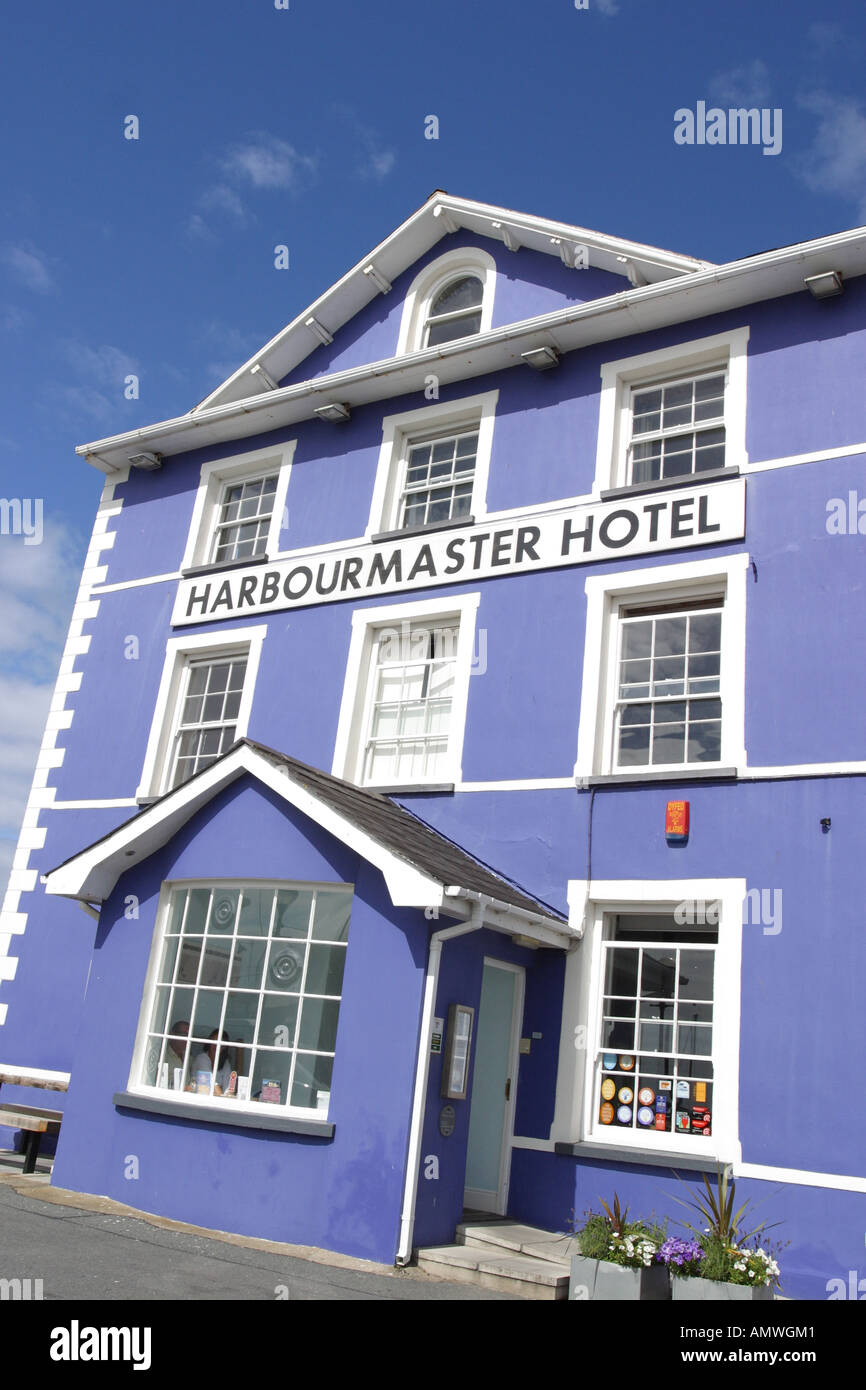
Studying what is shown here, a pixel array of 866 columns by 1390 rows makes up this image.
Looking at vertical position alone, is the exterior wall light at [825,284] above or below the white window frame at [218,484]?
above

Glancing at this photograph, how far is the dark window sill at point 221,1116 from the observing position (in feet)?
30.7

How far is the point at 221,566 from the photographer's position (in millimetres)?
14938

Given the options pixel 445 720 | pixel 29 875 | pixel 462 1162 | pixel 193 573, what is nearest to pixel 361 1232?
pixel 462 1162

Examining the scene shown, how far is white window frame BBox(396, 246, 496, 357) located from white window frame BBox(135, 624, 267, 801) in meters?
4.29

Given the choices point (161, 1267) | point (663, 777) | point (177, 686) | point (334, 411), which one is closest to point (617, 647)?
point (663, 777)

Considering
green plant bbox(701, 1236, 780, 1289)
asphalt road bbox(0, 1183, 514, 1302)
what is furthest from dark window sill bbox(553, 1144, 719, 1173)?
asphalt road bbox(0, 1183, 514, 1302)

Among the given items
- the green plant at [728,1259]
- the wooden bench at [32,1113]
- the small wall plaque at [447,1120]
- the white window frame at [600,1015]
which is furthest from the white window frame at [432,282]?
the green plant at [728,1259]

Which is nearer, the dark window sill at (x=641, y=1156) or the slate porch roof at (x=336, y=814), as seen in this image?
the dark window sill at (x=641, y=1156)

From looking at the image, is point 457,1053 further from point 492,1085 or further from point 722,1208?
point 722,1208

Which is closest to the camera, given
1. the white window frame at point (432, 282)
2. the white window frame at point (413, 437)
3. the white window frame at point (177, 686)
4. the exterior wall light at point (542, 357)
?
the exterior wall light at point (542, 357)

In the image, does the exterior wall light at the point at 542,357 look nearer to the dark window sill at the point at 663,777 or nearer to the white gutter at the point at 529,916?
the dark window sill at the point at 663,777

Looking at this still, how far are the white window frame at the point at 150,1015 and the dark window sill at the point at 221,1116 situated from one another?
22 mm

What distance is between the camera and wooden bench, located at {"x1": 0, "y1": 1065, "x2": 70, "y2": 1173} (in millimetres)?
11531

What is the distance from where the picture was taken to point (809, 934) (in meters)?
9.49
